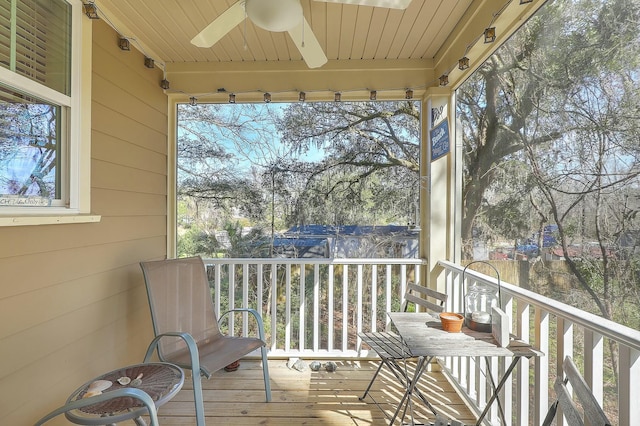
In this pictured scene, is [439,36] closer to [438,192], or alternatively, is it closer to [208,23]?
[438,192]

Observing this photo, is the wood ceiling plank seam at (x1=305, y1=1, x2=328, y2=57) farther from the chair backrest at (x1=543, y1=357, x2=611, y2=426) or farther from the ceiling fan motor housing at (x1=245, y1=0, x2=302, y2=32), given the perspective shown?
the chair backrest at (x1=543, y1=357, x2=611, y2=426)

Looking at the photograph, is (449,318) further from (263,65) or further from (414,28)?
(263,65)

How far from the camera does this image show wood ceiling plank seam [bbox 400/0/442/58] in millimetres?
2088

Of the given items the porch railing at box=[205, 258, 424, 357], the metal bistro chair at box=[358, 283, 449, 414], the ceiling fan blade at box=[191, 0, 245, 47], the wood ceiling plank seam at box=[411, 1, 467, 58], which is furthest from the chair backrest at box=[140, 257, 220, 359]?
the wood ceiling plank seam at box=[411, 1, 467, 58]

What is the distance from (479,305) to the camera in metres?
2.07

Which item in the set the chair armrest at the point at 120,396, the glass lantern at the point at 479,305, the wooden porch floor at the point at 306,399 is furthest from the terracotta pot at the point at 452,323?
the chair armrest at the point at 120,396

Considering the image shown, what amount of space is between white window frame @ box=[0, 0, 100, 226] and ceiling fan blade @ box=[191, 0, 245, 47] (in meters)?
0.70

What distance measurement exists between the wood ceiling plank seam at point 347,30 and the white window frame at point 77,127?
1.66 meters

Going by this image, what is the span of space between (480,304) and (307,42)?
6.73 feet

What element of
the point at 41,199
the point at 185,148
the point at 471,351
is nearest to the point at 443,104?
the point at 471,351

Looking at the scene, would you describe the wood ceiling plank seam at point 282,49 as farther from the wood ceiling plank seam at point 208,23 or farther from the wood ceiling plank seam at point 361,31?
the wood ceiling plank seam at point 361,31

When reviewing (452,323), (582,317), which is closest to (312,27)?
(452,323)

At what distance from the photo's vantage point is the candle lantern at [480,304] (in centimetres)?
171

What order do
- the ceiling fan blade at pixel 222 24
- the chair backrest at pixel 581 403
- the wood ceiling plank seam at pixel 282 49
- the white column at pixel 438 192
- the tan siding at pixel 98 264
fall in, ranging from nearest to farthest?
the chair backrest at pixel 581 403
the tan siding at pixel 98 264
the ceiling fan blade at pixel 222 24
the wood ceiling plank seam at pixel 282 49
the white column at pixel 438 192
